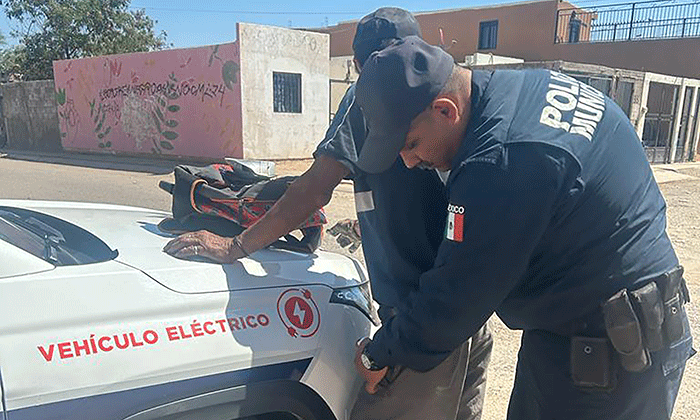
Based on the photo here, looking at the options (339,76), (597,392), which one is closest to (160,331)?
(597,392)

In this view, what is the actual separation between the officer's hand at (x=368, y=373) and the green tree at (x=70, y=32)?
2469 centimetres

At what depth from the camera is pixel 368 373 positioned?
5.60ft

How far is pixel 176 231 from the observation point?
215 centimetres

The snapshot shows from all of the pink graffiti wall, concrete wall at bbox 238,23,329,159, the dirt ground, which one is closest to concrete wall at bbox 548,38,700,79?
the dirt ground

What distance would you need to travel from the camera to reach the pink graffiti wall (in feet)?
45.9

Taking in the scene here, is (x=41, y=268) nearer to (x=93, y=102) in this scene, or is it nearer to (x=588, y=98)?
(x=588, y=98)

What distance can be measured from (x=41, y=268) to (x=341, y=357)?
0.92m

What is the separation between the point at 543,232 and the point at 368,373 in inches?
27.9

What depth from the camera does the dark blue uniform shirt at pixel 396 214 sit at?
1.82 meters

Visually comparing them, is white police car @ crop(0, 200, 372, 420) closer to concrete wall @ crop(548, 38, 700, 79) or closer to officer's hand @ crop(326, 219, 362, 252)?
officer's hand @ crop(326, 219, 362, 252)

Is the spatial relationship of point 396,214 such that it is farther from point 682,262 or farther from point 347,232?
point 682,262

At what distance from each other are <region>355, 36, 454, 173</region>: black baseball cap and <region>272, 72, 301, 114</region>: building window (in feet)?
43.4

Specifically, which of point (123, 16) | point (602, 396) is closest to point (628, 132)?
point (602, 396)

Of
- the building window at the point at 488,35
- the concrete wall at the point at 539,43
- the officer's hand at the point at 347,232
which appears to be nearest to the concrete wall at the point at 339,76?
the concrete wall at the point at 539,43
